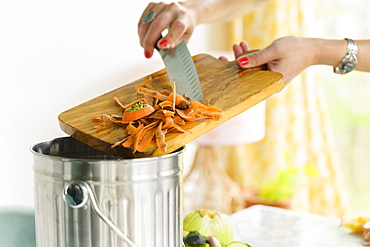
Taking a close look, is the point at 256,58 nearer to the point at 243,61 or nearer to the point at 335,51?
the point at 243,61

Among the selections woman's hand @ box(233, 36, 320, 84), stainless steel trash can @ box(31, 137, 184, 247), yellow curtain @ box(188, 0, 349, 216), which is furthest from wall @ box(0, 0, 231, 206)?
yellow curtain @ box(188, 0, 349, 216)

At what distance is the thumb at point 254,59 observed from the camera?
131cm

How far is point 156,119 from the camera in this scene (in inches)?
37.0

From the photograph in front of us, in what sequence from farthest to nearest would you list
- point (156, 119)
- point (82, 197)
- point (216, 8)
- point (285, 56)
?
point (216, 8)
point (285, 56)
point (156, 119)
point (82, 197)

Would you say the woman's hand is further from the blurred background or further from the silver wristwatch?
the blurred background

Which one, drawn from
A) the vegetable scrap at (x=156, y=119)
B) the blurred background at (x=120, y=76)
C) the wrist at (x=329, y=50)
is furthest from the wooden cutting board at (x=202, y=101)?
the blurred background at (x=120, y=76)

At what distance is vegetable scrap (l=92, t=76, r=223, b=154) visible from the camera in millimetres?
863

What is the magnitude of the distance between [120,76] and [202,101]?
1.11 metres

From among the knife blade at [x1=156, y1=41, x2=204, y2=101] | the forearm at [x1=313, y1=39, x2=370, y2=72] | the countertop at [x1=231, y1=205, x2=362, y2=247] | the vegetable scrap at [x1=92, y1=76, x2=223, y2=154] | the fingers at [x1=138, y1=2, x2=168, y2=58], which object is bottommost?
the countertop at [x1=231, y1=205, x2=362, y2=247]

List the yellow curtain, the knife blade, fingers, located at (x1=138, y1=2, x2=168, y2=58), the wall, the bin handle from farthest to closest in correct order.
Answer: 1. the yellow curtain
2. the wall
3. fingers, located at (x1=138, y1=2, x2=168, y2=58)
4. the knife blade
5. the bin handle

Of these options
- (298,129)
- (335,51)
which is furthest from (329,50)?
(298,129)

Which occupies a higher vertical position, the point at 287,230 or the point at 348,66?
the point at 348,66

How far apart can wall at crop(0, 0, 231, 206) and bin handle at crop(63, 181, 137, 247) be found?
0.88 meters

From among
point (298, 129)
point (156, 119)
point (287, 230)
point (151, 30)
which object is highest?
point (151, 30)
